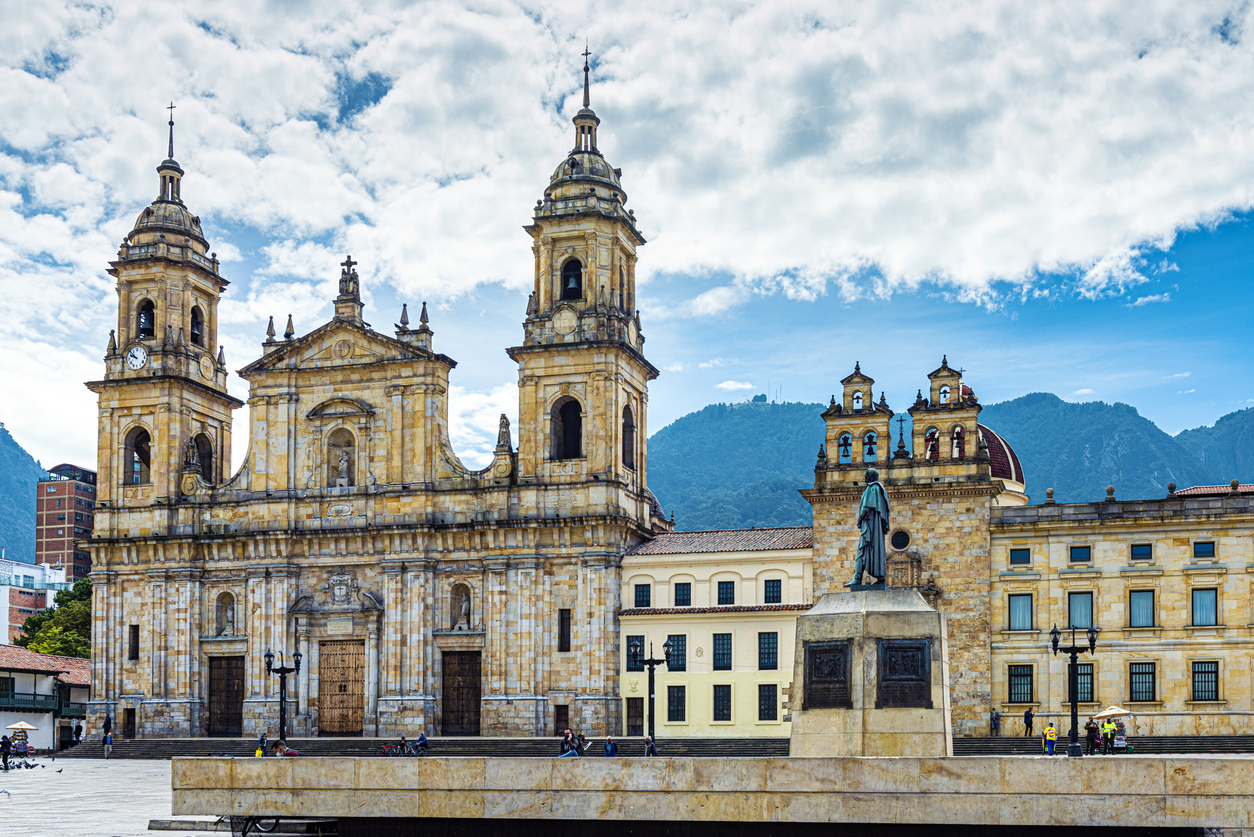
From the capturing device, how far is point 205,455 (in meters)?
66.9

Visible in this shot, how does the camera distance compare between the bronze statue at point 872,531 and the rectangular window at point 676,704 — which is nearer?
the bronze statue at point 872,531

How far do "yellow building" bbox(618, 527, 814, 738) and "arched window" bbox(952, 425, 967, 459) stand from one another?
635 cm

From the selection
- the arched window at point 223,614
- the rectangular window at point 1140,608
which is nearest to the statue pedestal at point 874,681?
the rectangular window at point 1140,608

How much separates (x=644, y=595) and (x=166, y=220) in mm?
28469

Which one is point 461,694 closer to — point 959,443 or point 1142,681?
point 959,443

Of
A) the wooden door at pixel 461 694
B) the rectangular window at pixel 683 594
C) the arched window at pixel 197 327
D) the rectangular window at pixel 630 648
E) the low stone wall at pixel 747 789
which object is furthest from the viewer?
the arched window at pixel 197 327

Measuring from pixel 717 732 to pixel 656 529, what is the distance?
11204 mm

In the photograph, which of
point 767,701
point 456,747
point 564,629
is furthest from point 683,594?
point 456,747

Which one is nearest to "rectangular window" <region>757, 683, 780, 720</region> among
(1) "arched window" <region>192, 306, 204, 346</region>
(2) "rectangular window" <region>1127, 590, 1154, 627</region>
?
(2) "rectangular window" <region>1127, 590, 1154, 627</region>

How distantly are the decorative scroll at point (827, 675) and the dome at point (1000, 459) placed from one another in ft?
103

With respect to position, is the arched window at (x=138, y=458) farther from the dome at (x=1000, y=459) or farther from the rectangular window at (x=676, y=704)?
the dome at (x=1000, y=459)

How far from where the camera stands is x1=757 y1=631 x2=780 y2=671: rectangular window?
175 feet

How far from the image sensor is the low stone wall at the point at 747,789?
21.8 metres

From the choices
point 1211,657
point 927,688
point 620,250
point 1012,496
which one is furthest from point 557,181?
point 927,688
